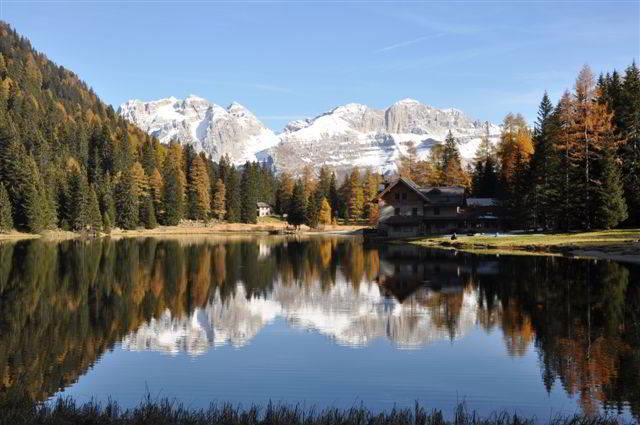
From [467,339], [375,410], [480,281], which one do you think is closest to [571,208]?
[480,281]

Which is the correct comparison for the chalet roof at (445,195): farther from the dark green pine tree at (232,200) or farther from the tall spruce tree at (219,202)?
the tall spruce tree at (219,202)

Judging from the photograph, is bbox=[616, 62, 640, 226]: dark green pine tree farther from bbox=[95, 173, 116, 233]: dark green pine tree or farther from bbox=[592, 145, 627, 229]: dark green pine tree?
bbox=[95, 173, 116, 233]: dark green pine tree

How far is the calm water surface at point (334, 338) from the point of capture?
1684 cm

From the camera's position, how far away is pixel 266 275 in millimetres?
47094

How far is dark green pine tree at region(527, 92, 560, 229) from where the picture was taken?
7906cm

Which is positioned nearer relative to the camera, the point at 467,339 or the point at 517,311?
the point at 467,339

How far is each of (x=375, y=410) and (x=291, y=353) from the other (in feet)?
23.6

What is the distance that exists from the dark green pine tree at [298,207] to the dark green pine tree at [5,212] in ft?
199

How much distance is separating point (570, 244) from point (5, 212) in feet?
290

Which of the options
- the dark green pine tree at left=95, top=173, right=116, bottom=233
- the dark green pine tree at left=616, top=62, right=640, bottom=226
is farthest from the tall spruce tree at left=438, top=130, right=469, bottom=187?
the dark green pine tree at left=95, top=173, right=116, bottom=233

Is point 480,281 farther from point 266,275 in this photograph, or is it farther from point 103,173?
point 103,173

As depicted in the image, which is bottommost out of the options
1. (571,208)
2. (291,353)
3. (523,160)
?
(291,353)

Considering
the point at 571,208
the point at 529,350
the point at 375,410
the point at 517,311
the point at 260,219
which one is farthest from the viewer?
the point at 260,219

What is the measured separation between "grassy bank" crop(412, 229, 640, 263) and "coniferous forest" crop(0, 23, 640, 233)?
426 centimetres
